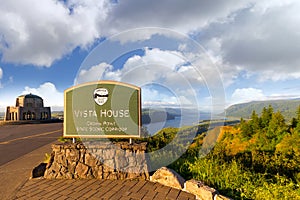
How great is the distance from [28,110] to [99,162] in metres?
33.3

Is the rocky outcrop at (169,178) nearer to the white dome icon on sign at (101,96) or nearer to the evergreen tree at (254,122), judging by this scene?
the white dome icon on sign at (101,96)

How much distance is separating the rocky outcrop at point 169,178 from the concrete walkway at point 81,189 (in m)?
0.10

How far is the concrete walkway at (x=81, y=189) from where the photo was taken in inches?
147

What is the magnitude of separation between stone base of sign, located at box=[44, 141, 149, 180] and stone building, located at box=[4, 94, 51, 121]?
104 ft

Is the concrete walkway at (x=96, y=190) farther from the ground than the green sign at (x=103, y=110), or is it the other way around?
the green sign at (x=103, y=110)

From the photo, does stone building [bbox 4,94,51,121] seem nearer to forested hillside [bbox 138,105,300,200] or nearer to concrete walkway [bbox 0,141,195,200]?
concrete walkway [bbox 0,141,195,200]

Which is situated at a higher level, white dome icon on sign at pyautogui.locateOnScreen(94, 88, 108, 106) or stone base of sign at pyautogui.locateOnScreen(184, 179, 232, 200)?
white dome icon on sign at pyautogui.locateOnScreen(94, 88, 108, 106)

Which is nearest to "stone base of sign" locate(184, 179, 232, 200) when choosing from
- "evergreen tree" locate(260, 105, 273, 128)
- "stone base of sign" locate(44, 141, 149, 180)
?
"stone base of sign" locate(44, 141, 149, 180)

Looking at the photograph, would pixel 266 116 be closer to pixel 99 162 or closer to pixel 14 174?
pixel 99 162

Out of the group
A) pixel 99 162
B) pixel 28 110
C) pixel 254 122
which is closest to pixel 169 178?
pixel 99 162

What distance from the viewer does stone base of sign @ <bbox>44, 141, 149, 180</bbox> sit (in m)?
4.64

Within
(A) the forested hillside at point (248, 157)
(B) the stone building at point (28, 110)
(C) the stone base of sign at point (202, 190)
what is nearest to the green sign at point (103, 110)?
(A) the forested hillside at point (248, 157)

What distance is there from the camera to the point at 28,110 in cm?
3219

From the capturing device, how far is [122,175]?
4629mm
